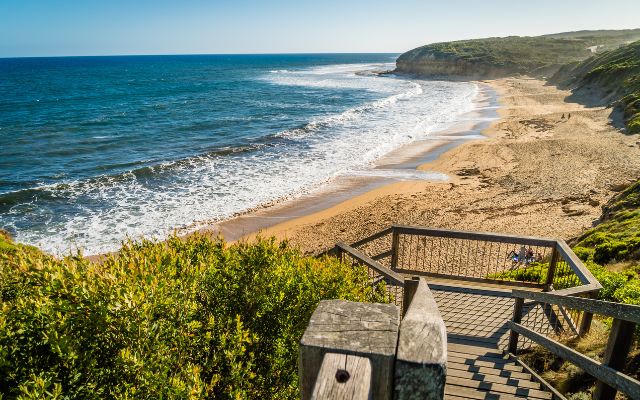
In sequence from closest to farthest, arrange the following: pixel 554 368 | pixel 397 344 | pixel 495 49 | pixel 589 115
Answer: pixel 397 344
pixel 554 368
pixel 589 115
pixel 495 49

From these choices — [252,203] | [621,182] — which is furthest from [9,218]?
[621,182]

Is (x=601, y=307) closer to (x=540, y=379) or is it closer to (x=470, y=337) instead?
(x=540, y=379)

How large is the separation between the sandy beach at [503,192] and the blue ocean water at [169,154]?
4.68 meters

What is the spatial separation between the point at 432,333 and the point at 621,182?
2509cm

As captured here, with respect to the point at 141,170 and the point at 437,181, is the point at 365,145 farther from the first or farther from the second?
the point at 141,170

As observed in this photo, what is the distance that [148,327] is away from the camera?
10.5ft

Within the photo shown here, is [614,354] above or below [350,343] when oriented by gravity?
below

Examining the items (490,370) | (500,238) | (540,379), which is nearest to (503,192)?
(500,238)

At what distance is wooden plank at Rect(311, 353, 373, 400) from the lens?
1.50m

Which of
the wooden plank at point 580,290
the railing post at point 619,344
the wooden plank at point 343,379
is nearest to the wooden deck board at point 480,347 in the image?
the wooden plank at point 580,290

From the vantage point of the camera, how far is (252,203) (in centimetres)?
2186

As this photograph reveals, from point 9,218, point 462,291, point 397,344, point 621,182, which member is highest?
point 397,344

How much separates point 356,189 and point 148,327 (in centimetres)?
2081

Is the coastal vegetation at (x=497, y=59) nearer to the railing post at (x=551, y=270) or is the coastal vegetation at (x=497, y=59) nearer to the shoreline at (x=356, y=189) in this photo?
the shoreline at (x=356, y=189)
